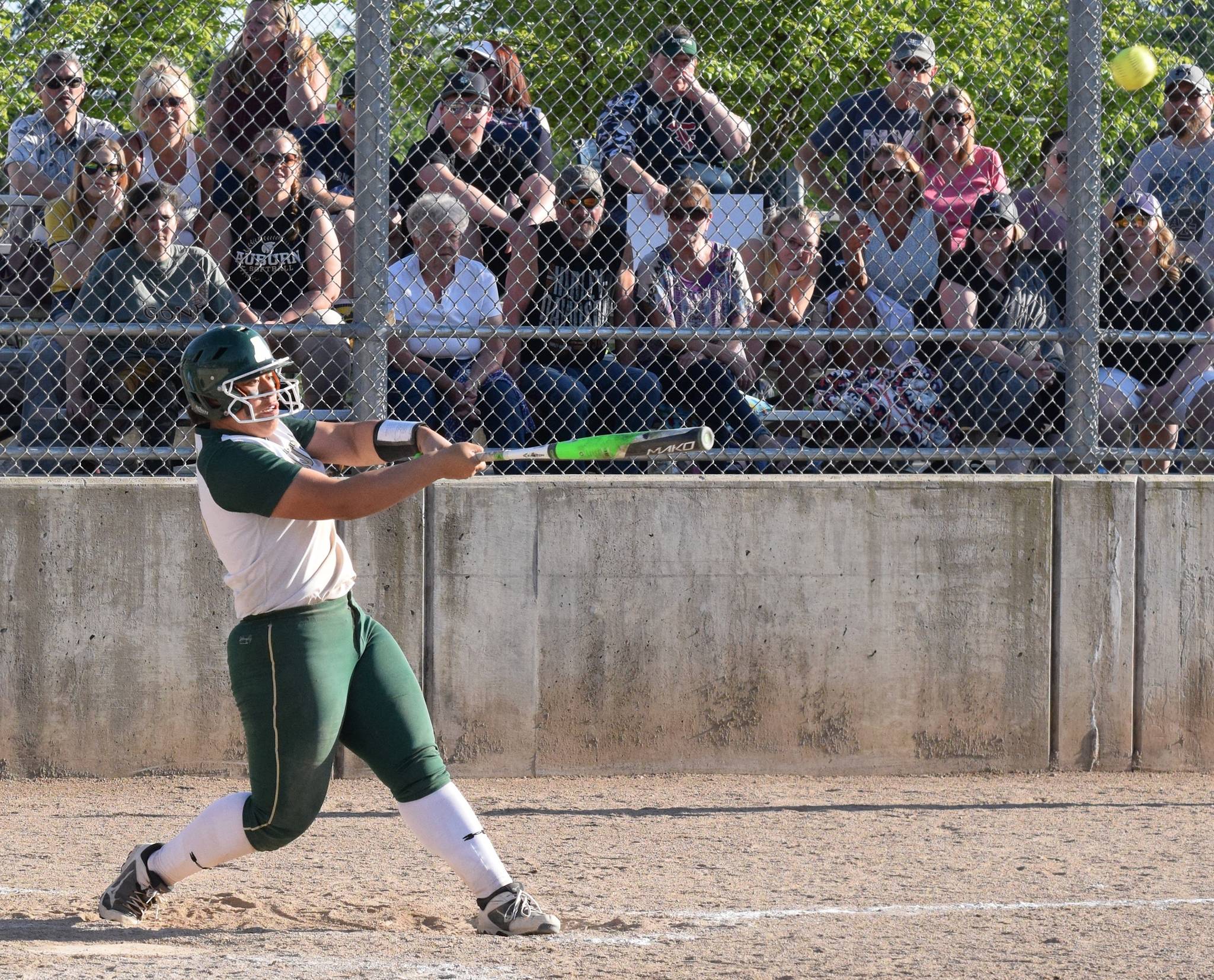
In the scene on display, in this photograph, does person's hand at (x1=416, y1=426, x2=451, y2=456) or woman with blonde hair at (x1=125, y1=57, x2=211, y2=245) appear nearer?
person's hand at (x1=416, y1=426, x2=451, y2=456)

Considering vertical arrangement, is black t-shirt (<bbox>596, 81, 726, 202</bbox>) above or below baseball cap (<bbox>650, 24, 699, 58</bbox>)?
below

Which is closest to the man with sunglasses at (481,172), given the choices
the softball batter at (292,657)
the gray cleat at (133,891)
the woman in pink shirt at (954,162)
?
the woman in pink shirt at (954,162)

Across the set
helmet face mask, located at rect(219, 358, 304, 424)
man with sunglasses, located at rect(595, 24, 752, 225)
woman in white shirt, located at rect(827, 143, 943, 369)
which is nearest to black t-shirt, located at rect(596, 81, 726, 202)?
man with sunglasses, located at rect(595, 24, 752, 225)

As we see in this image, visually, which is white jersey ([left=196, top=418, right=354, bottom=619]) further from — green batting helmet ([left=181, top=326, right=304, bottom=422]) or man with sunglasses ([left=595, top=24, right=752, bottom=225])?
man with sunglasses ([left=595, top=24, right=752, bottom=225])

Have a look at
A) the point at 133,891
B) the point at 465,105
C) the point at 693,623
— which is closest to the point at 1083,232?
the point at 693,623

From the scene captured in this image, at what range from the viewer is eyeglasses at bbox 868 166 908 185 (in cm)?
672

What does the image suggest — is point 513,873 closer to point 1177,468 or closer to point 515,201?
point 515,201

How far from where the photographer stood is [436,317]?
6.19 m

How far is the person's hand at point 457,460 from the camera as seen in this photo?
385cm

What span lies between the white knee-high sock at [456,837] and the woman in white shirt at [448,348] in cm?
238

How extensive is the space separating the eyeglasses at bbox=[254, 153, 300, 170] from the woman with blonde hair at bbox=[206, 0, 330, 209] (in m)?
0.09

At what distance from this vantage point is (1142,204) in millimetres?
6684

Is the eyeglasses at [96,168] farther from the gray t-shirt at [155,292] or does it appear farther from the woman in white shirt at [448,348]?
the woman in white shirt at [448,348]

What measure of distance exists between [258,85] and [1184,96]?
4142 mm
